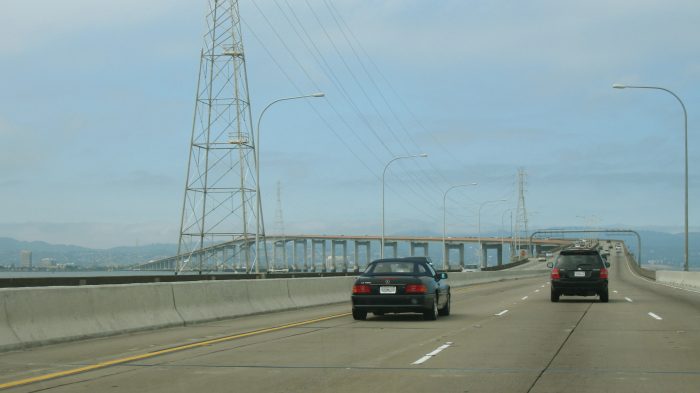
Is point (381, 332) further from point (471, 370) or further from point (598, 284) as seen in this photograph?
point (598, 284)

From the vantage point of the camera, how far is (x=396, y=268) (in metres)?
19.9

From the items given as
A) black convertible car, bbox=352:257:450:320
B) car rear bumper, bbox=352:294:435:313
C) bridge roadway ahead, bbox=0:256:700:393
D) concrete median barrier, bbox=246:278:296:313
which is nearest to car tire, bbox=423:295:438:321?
black convertible car, bbox=352:257:450:320

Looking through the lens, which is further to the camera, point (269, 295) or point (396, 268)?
point (269, 295)

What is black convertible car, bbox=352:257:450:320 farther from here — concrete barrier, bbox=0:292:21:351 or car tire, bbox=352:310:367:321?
concrete barrier, bbox=0:292:21:351

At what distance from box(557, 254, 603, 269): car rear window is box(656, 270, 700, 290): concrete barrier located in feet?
56.9

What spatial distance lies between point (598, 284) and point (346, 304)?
8.16 m

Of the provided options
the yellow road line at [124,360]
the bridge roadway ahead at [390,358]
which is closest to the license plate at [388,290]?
the bridge roadway ahead at [390,358]

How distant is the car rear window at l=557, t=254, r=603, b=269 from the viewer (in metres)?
27.7

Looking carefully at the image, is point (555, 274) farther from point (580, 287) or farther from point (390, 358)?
point (390, 358)

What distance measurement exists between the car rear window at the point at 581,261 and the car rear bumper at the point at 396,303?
9885 mm

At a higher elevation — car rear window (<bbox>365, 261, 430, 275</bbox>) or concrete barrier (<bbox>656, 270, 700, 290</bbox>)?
car rear window (<bbox>365, 261, 430, 275</bbox>)

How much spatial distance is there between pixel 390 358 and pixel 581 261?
56.1 ft

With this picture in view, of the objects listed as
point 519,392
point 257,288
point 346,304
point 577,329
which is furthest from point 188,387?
point 346,304

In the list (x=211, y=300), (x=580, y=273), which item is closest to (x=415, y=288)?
(x=211, y=300)
